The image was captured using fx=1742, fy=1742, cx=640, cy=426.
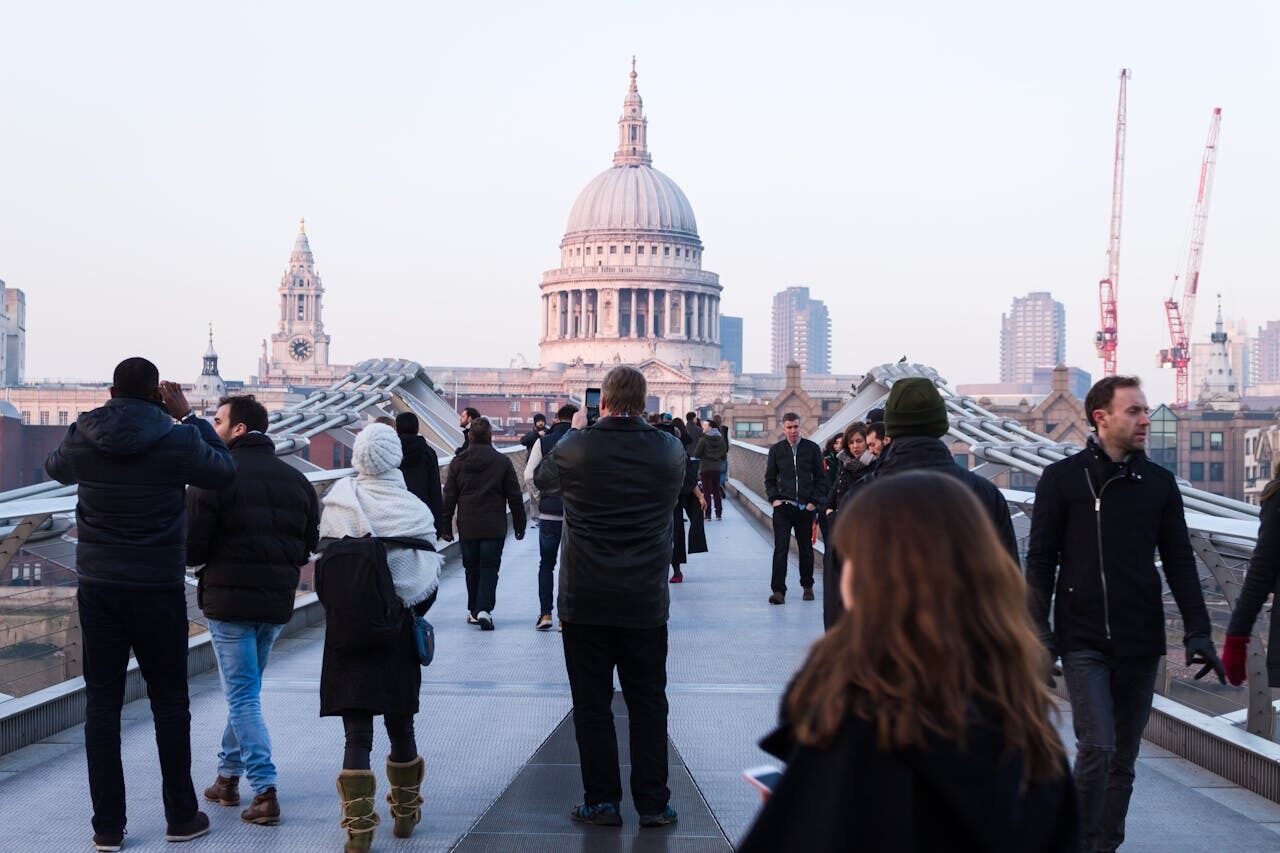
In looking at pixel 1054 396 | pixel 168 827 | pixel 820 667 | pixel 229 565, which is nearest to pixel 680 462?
pixel 229 565

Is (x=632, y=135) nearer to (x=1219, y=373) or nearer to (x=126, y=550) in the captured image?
(x=1219, y=373)

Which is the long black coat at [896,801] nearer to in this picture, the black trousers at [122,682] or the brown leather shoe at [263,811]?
the black trousers at [122,682]

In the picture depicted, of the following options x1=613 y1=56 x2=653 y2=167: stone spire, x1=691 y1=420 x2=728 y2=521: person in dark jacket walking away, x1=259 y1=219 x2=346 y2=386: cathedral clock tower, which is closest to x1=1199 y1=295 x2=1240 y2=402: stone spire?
x1=613 y1=56 x2=653 y2=167: stone spire

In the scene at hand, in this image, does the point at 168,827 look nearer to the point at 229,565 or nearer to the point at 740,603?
the point at 229,565

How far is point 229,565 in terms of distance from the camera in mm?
6668

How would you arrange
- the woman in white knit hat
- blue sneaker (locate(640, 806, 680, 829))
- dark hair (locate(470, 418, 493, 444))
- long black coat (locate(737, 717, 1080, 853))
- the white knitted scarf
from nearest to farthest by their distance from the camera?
long black coat (locate(737, 717, 1080, 853)), the woman in white knit hat, the white knitted scarf, blue sneaker (locate(640, 806, 680, 829)), dark hair (locate(470, 418, 493, 444))

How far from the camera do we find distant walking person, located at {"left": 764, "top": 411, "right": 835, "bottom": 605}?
13828 mm

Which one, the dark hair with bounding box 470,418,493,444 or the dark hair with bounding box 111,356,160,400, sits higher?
the dark hair with bounding box 111,356,160,400

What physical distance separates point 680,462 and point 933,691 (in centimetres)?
402

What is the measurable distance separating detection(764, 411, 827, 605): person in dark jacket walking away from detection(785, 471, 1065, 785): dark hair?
36.2 ft

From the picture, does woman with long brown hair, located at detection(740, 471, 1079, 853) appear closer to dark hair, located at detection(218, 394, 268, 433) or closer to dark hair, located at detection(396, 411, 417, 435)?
dark hair, located at detection(218, 394, 268, 433)

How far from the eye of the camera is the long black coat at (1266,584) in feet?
18.9

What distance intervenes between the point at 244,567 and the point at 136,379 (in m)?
0.91

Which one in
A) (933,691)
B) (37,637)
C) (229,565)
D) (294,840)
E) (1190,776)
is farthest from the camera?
(37,637)
